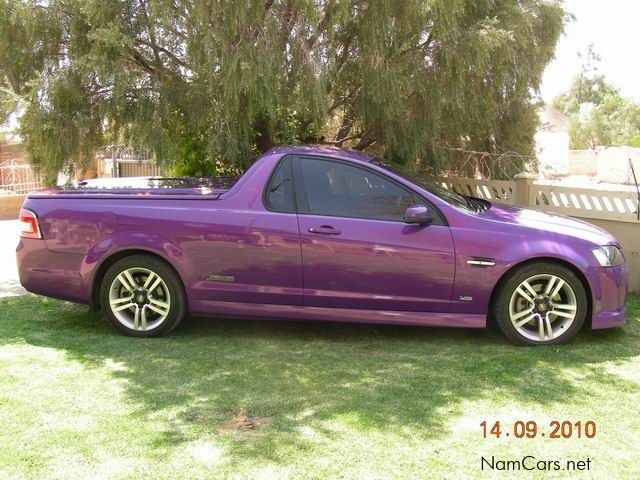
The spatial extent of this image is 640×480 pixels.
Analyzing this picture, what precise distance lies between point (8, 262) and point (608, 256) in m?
7.61

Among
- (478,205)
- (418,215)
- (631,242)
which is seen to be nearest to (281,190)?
(418,215)

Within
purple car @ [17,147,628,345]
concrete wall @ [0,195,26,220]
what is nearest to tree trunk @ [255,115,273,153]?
purple car @ [17,147,628,345]

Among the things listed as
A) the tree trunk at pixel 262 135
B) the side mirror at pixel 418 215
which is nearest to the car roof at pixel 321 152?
the side mirror at pixel 418 215

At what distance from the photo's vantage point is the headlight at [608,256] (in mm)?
5188

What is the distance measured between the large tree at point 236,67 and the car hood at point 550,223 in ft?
6.22

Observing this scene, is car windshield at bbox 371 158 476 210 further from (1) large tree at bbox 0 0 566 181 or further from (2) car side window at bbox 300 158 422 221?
(1) large tree at bbox 0 0 566 181

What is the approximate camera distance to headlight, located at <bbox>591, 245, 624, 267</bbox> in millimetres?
5188

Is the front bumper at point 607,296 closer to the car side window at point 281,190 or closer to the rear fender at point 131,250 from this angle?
the car side window at point 281,190

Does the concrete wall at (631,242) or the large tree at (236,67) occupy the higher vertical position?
the large tree at (236,67)

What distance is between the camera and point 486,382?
14.5 feet

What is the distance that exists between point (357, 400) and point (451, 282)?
147cm

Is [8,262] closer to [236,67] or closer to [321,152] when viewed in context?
[236,67]

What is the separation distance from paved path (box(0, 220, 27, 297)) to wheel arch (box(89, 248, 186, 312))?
213 cm

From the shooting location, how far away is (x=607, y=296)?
17.0 feet
